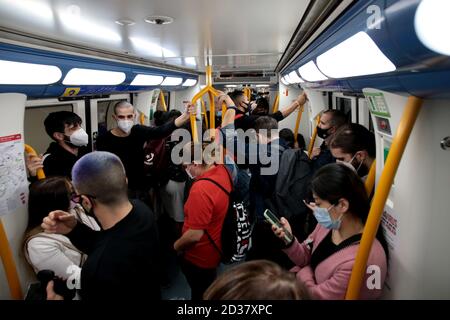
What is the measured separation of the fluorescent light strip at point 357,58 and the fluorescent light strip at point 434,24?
34cm

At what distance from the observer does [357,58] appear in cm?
136

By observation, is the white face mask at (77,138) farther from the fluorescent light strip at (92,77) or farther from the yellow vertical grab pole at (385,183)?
the yellow vertical grab pole at (385,183)

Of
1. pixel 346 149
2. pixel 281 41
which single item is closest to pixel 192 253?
pixel 346 149

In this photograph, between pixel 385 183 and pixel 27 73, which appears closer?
pixel 385 183

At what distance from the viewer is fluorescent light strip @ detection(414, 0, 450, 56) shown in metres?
0.63

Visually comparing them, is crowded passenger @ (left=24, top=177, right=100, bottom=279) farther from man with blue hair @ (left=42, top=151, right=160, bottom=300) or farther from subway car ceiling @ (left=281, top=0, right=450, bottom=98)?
subway car ceiling @ (left=281, top=0, right=450, bottom=98)

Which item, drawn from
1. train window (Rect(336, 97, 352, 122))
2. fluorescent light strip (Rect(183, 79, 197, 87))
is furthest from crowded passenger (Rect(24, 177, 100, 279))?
fluorescent light strip (Rect(183, 79, 197, 87))

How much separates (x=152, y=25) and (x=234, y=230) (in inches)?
61.9

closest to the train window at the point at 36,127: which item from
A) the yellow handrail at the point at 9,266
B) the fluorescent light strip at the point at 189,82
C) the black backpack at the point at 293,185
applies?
the yellow handrail at the point at 9,266

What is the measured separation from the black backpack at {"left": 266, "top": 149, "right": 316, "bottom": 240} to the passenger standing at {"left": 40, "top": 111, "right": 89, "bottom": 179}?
1.92m

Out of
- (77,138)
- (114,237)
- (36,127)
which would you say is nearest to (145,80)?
(36,127)

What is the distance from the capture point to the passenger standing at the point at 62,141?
2928 mm

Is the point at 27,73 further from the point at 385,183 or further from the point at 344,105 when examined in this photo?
the point at 344,105
